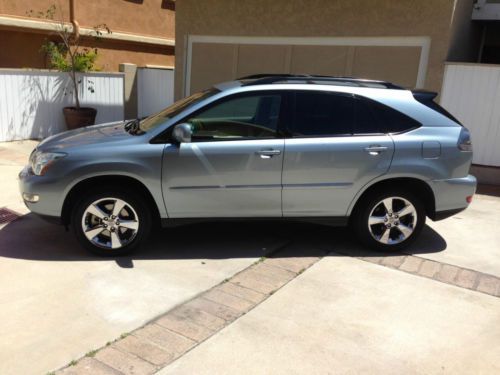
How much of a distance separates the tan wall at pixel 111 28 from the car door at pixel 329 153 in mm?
10207

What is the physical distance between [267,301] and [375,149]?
1849mm

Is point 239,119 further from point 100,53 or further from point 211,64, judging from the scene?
point 100,53

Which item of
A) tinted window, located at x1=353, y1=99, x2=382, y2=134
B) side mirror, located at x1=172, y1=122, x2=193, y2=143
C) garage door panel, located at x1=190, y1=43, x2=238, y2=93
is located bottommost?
side mirror, located at x1=172, y1=122, x2=193, y2=143

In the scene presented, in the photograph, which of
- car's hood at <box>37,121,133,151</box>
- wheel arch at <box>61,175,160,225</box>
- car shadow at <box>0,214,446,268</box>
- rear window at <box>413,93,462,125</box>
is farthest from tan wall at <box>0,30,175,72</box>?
rear window at <box>413,93,462,125</box>

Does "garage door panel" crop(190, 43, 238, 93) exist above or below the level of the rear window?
above

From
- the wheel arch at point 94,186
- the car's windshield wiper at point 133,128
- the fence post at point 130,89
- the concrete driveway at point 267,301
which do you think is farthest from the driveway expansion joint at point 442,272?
the fence post at point 130,89

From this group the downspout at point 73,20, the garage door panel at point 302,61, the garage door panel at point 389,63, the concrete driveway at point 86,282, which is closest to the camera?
the concrete driveway at point 86,282

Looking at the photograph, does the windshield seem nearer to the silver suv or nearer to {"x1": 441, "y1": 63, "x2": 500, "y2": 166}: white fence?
the silver suv

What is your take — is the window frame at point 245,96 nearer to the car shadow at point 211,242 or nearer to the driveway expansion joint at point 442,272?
the car shadow at point 211,242

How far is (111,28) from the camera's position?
14523 mm

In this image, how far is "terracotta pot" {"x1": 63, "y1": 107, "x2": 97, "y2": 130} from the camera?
1113 centimetres

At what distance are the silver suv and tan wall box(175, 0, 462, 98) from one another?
3850 millimetres

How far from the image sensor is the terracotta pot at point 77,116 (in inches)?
438

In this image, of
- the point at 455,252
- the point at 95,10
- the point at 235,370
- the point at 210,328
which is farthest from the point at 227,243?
the point at 95,10
